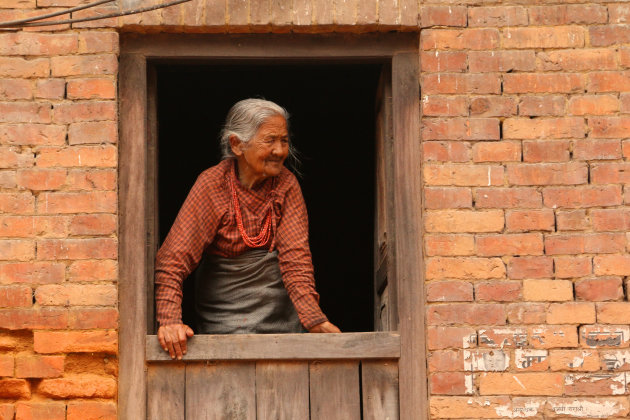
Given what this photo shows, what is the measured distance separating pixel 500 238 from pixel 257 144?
49.9 inches

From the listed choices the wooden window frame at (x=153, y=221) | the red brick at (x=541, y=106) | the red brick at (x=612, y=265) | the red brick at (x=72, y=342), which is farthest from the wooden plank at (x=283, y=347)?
the red brick at (x=541, y=106)

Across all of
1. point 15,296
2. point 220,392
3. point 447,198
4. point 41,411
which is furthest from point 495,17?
point 41,411

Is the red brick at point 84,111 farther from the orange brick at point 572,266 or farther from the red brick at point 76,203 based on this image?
the orange brick at point 572,266

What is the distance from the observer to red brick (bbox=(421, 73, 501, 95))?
4.89m

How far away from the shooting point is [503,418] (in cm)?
466

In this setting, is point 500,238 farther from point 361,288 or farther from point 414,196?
point 361,288

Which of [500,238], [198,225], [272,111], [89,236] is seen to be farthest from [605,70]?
[89,236]

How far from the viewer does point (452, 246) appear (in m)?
4.79

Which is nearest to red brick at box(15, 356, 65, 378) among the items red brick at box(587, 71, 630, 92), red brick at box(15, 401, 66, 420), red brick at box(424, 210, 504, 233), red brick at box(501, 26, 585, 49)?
red brick at box(15, 401, 66, 420)

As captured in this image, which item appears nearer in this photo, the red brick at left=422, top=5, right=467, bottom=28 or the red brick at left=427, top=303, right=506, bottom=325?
the red brick at left=427, top=303, right=506, bottom=325

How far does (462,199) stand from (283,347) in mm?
1043

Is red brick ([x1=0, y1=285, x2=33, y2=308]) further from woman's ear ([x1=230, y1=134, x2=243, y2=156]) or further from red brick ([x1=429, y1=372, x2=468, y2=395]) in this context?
red brick ([x1=429, y1=372, x2=468, y2=395])

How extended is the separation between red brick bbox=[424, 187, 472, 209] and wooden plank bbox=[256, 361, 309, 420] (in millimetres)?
945

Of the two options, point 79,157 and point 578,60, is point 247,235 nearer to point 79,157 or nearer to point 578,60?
point 79,157
